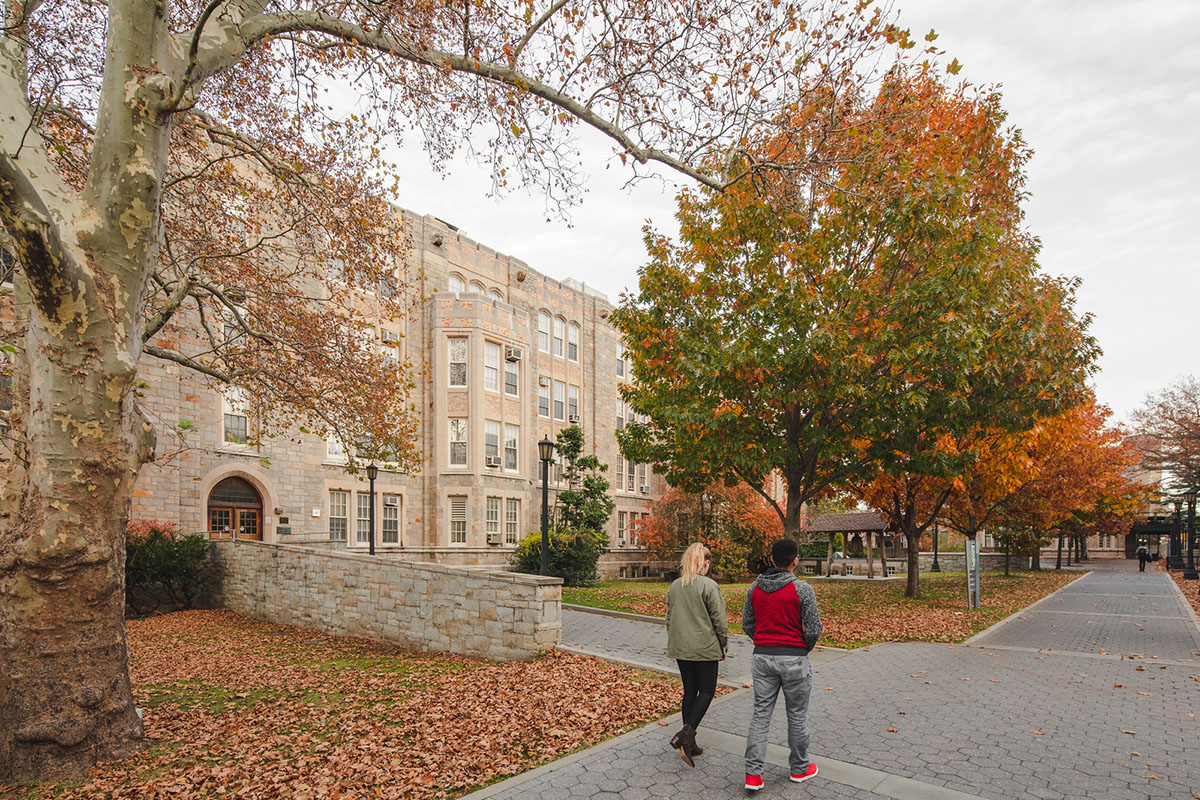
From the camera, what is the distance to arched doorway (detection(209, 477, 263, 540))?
2014cm

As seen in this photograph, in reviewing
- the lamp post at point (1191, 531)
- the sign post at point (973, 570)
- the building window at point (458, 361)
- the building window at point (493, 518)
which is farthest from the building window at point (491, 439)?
the lamp post at point (1191, 531)

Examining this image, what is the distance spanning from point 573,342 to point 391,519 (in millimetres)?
13347

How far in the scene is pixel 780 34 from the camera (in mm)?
9148

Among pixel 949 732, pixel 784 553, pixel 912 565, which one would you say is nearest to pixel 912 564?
pixel 912 565

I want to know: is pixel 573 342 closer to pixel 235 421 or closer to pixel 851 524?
pixel 851 524

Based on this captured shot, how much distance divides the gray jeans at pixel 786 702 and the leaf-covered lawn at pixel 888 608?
269 inches

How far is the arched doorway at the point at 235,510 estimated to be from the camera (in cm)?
2014

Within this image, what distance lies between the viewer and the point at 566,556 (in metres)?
23.9

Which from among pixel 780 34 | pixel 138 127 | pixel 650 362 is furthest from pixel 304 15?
pixel 650 362

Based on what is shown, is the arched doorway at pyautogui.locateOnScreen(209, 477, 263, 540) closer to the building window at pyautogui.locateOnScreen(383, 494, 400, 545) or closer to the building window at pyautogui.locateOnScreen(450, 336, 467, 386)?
the building window at pyautogui.locateOnScreen(383, 494, 400, 545)

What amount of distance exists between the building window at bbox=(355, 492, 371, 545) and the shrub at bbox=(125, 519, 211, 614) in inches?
258

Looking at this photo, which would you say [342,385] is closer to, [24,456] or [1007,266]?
[24,456]

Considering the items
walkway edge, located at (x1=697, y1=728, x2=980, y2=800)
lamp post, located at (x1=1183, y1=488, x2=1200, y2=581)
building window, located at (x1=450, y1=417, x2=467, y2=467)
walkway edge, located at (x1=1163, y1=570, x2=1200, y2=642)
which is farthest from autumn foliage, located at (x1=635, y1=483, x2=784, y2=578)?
walkway edge, located at (x1=697, y1=728, x2=980, y2=800)

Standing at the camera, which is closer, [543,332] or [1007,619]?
[1007,619]
